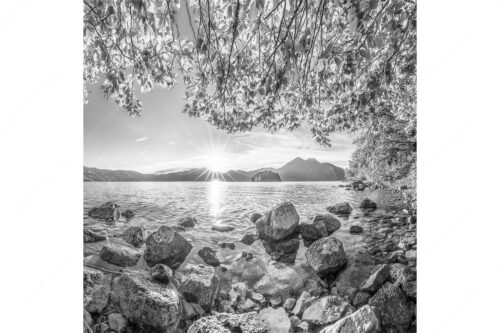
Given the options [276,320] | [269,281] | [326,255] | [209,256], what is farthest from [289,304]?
[209,256]

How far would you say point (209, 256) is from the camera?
101 inches

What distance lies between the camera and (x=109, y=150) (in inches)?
84.2

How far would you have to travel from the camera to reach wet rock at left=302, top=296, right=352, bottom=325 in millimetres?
2037

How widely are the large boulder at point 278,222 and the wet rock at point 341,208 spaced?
41 cm

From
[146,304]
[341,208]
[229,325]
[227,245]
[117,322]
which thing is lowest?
[229,325]

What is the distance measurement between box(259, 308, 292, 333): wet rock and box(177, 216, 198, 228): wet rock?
113 centimetres

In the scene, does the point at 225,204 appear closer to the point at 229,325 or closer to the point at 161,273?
the point at 161,273

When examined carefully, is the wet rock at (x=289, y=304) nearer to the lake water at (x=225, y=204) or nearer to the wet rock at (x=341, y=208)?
the lake water at (x=225, y=204)

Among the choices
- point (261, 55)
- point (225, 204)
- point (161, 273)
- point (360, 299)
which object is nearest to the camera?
point (261, 55)

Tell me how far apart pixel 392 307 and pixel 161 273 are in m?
2.08

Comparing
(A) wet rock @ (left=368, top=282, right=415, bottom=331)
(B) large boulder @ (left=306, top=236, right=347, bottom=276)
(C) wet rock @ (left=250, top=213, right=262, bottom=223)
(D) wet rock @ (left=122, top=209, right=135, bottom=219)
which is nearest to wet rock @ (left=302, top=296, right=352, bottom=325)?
(A) wet rock @ (left=368, top=282, right=415, bottom=331)
